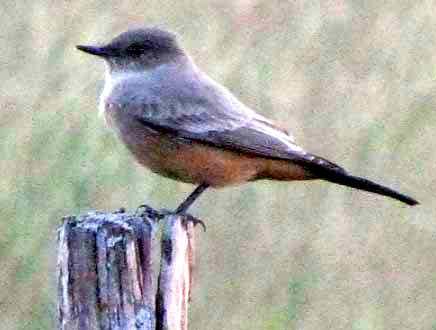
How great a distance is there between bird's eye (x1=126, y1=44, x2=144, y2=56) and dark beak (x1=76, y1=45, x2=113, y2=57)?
0.30ft

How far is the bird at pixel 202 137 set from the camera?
4695mm

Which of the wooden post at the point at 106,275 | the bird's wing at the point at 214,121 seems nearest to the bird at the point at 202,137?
the bird's wing at the point at 214,121

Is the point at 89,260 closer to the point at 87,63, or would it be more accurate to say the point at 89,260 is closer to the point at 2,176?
the point at 2,176

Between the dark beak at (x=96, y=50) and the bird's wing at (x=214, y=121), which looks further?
the dark beak at (x=96, y=50)

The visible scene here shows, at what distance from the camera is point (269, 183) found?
5.20 m

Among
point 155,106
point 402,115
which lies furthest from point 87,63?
point 402,115

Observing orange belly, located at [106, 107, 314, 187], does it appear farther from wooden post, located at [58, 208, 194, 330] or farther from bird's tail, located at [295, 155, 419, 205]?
wooden post, located at [58, 208, 194, 330]

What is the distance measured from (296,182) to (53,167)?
109 cm

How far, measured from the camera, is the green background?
4.79 m

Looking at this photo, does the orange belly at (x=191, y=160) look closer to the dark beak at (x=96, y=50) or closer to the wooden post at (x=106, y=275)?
the dark beak at (x=96, y=50)

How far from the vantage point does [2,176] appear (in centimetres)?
484

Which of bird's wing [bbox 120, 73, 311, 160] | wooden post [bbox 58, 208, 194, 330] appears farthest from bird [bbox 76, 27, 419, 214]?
wooden post [bbox 58, 208, 194, 330]

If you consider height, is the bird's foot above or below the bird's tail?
below

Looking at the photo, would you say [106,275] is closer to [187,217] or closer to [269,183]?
[187,217]
